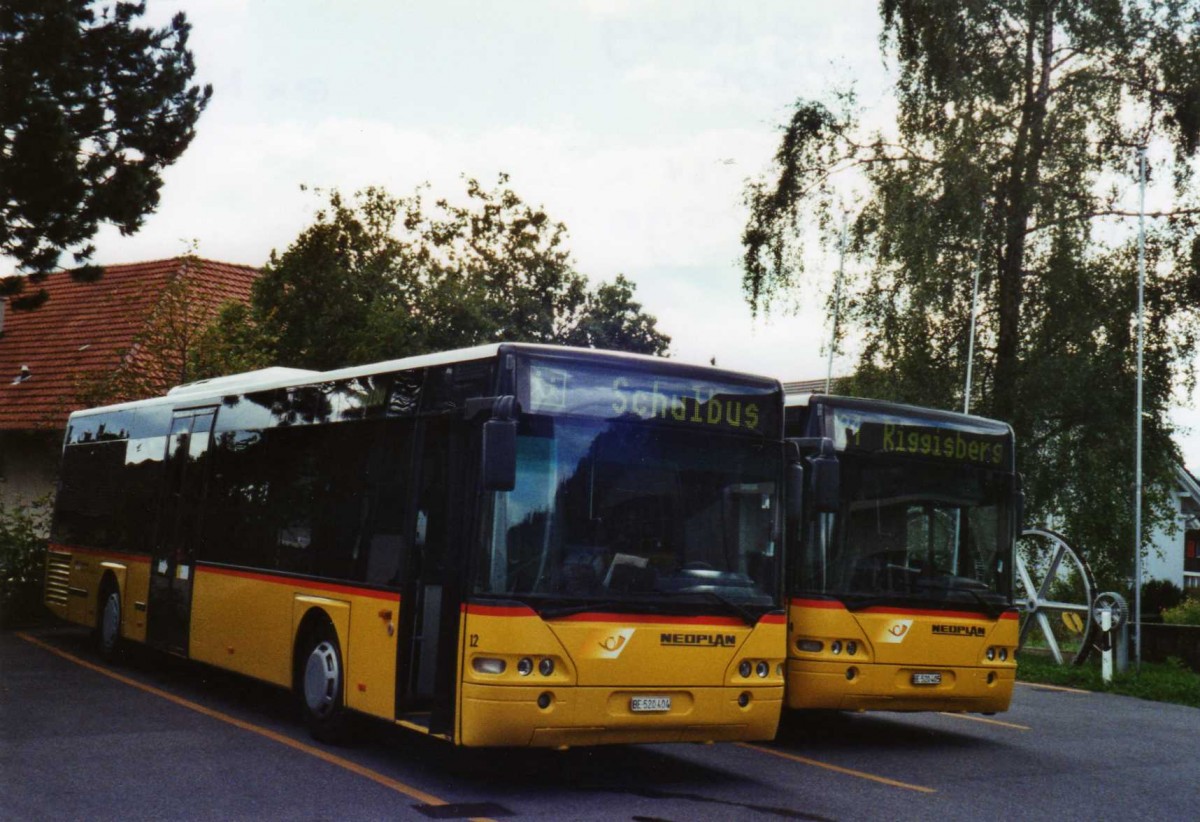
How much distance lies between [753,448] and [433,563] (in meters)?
2.36

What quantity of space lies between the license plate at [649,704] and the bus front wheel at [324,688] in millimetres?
2517

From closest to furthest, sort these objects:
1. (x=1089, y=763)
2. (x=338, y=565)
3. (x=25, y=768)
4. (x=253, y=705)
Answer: (x=25, y=768)
(x=338, y=565)
(x=1089, y=763)
(x=253, y=705)

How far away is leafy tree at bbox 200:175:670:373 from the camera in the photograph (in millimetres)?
28031

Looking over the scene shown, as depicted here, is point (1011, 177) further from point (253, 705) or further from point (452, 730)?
point (452, 730)

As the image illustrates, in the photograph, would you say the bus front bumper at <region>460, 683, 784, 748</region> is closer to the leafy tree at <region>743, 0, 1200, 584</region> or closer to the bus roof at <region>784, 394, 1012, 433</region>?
the bus roof at <region>784, 394, 1012, 433</region>

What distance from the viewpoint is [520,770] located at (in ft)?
32.8

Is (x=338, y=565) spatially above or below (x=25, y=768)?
above

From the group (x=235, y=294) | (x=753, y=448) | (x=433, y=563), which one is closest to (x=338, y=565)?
(x=433, y=563)

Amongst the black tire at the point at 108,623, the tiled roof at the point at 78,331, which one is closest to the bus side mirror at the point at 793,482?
the black tire at the point at 108,623

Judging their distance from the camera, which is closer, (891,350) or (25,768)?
(25,768)

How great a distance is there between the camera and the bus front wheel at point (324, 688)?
10.4m

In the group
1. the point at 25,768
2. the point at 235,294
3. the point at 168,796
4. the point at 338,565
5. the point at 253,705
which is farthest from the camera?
the point at 235,294

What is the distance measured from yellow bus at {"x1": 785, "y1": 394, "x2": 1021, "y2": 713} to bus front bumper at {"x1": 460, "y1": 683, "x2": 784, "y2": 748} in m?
1.94

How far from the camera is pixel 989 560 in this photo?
12242mm
